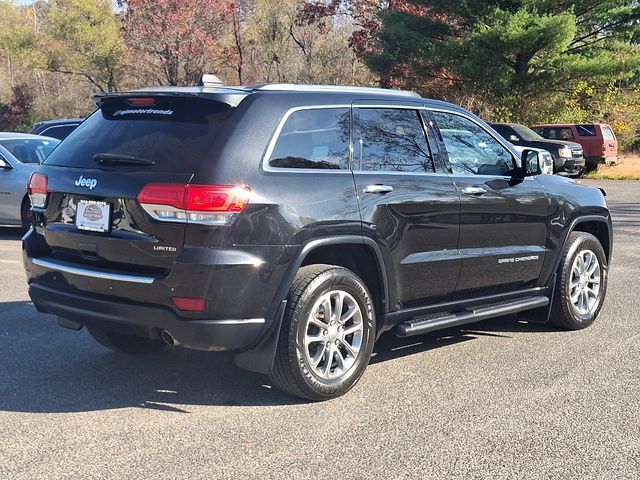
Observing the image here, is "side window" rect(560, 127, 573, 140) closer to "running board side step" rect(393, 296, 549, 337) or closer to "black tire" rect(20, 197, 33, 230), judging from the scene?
"black tire" rect(20, 197, 33, 230)

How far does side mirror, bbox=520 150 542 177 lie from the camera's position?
229 inches

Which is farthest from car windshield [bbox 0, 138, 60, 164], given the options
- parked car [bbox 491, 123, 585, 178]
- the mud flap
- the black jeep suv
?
parked car [bbox 491, 123, 585, 178]

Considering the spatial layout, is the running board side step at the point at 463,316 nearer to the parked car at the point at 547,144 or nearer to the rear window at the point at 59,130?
the rear window at the point at 59,130

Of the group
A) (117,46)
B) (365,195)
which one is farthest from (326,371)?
(117,46)

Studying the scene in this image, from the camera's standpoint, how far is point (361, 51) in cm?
3403

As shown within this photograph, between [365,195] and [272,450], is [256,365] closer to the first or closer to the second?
[272,450]

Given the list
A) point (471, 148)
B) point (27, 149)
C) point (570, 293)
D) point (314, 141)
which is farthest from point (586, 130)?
point (314, 141)

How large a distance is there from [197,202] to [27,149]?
29.8 feet

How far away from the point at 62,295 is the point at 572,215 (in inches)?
160

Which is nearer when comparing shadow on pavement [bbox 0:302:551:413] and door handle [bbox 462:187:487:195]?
shadow on pavement [bbox 0:302:551:413]

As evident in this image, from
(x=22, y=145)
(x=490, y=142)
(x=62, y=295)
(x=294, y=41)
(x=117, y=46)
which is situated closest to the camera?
(x=62, y=295)

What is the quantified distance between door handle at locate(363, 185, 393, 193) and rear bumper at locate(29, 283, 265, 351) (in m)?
1.10

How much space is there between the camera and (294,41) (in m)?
39.7

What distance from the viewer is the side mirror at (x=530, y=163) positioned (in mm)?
5805
